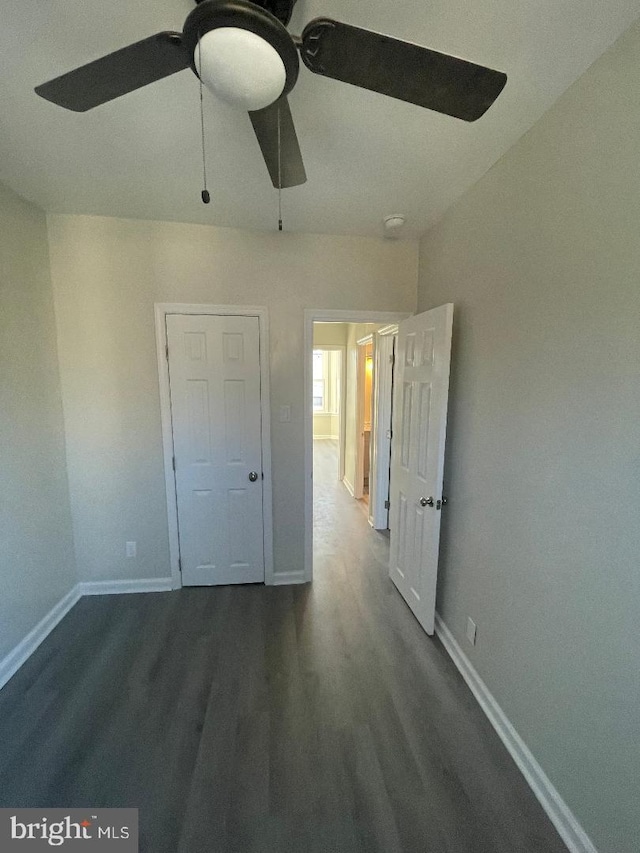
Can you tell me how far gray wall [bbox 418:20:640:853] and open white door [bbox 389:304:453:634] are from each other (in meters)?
0.18

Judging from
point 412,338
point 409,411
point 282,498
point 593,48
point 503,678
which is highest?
point 593,48

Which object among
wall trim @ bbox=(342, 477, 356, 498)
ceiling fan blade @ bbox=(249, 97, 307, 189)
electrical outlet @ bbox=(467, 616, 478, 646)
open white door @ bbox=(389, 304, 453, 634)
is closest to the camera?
ceiling fan blade @ bbox=(249, 97, 307, 189)

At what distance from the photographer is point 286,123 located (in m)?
1.11

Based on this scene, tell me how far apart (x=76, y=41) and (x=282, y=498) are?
2.32 m

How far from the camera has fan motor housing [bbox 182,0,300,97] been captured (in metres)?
0.69

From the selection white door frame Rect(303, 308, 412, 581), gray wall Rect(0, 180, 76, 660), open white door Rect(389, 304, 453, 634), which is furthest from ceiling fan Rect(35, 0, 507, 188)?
white door frame Rect(303, 308, 412, 581)

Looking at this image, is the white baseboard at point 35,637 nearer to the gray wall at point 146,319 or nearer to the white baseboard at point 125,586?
the white baseboard at point 125,586

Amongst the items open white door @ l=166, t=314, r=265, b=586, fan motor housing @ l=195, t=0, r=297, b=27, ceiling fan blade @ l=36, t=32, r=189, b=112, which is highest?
fan motor housing @ l=195, t=0, r=297, b=27

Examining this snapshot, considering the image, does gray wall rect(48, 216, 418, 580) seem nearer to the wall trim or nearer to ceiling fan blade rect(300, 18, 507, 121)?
ceiling fan blade rect(300, 18, 507, 121)

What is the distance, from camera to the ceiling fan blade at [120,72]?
0.81 meters

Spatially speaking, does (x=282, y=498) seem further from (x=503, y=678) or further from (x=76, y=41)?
(x=76, y=41)

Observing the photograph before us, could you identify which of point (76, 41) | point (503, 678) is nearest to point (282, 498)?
point (503, 678)

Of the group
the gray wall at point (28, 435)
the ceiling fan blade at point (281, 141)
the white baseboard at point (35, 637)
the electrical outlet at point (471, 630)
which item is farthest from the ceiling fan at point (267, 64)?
the white baseboard at point (35, 637)

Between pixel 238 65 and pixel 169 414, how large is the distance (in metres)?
1.98
